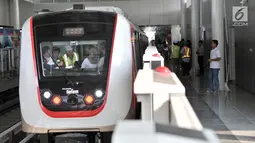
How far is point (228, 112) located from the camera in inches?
425

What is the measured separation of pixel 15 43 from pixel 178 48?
9108mm

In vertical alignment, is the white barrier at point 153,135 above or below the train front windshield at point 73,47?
below

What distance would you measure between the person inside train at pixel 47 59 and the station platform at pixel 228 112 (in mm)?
3369

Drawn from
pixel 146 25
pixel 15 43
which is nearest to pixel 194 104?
pixel 15 43

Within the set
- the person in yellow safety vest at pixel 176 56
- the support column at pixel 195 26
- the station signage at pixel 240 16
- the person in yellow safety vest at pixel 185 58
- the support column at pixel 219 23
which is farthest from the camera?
the support column at pixel 195 26

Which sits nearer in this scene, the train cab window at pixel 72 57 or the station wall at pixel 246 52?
the train cab window at pixel 72 57

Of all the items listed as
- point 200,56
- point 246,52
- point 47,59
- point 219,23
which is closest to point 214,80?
point 246,52

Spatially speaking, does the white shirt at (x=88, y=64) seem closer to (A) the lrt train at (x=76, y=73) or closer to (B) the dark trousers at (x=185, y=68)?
(A) the lrt train at (x=76, y=73)

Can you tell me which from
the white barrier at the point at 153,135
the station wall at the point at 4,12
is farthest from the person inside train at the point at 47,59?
the station wall at the point at 4,12

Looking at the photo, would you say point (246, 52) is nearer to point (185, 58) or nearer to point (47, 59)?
point (185, 58)

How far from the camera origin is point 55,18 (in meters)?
6.80

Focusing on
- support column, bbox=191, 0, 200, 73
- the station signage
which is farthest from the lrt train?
support column, bbox=191, 0, 200, 73

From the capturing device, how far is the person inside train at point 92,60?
6652 millimetres

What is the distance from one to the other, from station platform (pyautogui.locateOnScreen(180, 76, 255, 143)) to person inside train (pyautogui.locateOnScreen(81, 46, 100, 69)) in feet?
9.23
